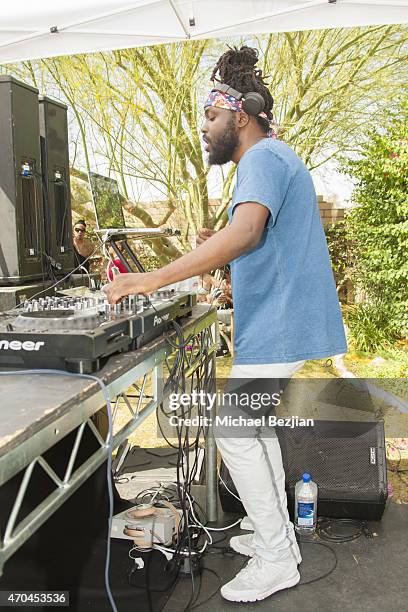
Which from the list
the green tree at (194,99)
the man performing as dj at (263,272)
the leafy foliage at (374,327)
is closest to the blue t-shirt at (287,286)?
the man performing as dj at (263,272)

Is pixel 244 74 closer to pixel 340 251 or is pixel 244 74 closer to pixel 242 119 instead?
pixel 242 119

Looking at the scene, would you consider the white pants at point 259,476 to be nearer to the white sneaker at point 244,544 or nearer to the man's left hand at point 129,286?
the white sneaker at point 244,544

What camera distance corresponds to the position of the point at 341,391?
5.27m

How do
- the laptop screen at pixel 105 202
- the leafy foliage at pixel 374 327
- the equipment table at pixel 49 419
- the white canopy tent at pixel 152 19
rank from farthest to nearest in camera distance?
1. the leafy foliage at pixel 374 327
2. the white canopy tent at pixel 152 19
3. the laptop screen at pixel 105 202
4. the equipment table at pixel 49 419

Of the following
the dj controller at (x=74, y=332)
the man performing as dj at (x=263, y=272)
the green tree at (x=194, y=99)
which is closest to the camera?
the dj controller at (x=74, y=332)

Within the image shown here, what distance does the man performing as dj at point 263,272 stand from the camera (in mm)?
1788

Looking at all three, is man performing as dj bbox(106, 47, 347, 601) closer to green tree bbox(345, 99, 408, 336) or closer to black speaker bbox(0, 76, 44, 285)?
black speaker bbox(0, 76, 44, 285)

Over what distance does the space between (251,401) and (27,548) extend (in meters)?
A: 0.84

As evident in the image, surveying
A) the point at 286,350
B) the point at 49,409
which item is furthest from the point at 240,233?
the point at 49,409

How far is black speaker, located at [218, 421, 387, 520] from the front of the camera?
102 inches

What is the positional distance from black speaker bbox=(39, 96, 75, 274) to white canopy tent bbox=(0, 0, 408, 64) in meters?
1.01

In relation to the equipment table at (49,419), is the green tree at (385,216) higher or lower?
higher

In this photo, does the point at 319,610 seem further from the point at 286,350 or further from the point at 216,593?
the point at 286,350

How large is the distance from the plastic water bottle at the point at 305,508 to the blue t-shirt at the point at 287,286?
33.1 inches
